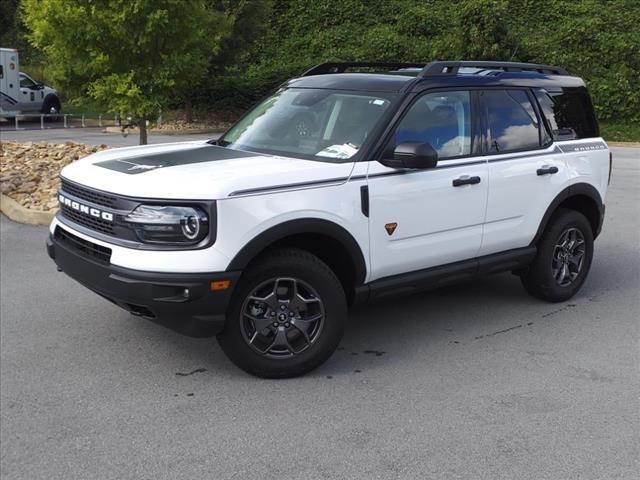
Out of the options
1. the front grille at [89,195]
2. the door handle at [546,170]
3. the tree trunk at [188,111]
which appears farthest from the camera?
the tree trunk at [188,111]

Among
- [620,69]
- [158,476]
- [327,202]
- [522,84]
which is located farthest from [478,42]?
[158,476]

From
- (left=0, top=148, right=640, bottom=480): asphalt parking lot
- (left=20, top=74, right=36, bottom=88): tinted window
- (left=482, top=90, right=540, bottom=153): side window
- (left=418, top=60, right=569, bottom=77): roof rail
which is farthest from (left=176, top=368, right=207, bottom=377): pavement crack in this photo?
(left=20, top=74, right=36, bottom=88): tinted window

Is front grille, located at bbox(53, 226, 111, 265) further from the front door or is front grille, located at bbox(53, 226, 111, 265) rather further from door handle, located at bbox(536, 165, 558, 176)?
door handle, located at bbox(536, 165, 558, 176)

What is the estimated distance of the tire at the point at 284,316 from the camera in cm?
426

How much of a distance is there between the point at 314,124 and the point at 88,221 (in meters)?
1.64

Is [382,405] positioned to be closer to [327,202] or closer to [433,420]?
[433,420]

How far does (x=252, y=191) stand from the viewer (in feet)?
13.5

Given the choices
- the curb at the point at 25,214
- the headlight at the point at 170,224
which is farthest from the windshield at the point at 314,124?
the curb at the point at 25,214

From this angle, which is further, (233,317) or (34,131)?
(34,131)

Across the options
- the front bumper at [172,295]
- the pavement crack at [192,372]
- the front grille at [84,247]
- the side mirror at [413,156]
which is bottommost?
the pavement crack at [192,372]

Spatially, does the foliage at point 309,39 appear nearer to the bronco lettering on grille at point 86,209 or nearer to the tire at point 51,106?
the tire at point 51,106

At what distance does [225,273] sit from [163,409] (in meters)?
0.81

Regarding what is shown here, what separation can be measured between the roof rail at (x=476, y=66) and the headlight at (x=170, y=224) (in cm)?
Answer: 196

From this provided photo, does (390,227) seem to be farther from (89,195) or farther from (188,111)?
(188,111)
